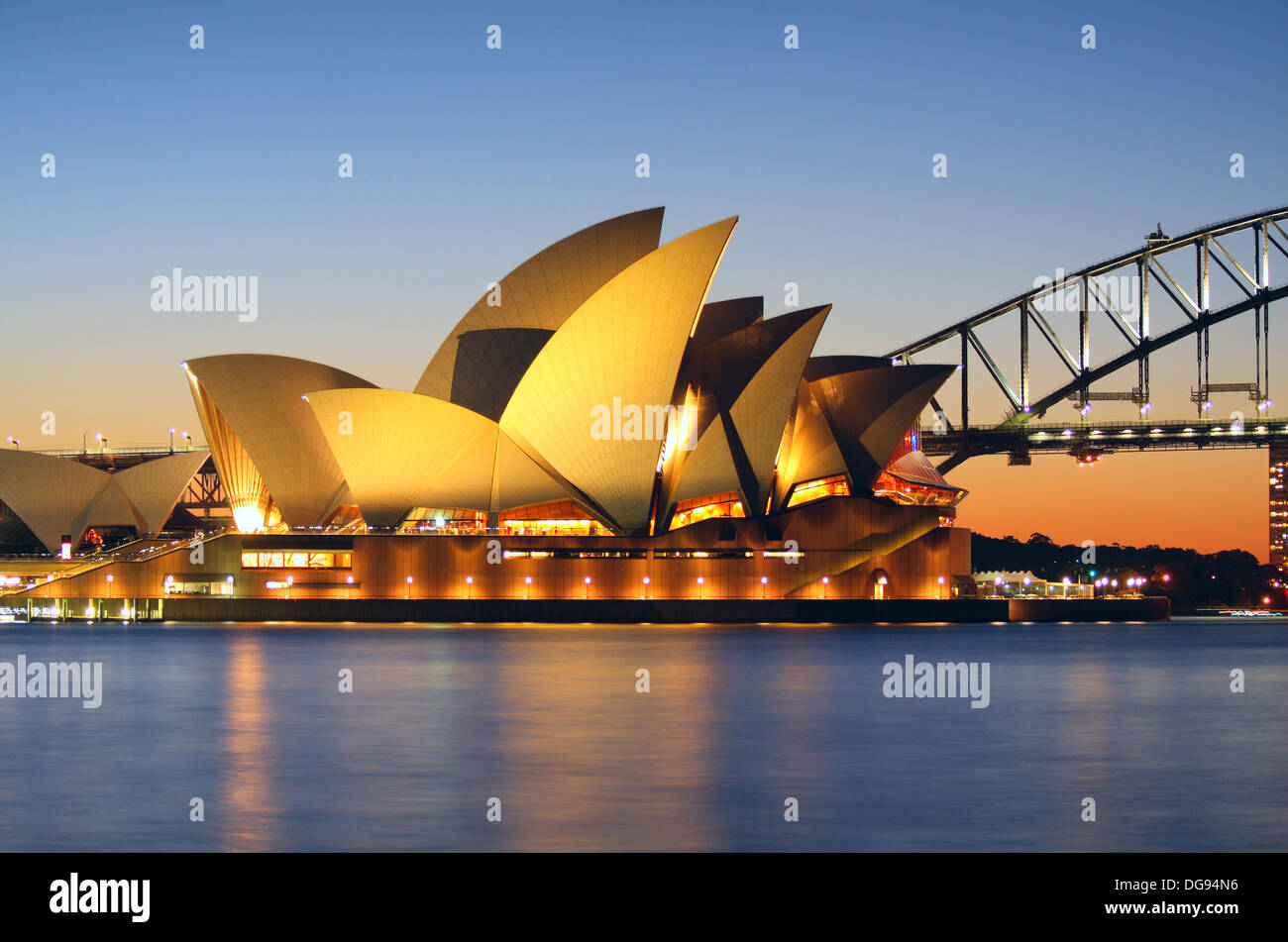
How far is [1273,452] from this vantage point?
97.8 m

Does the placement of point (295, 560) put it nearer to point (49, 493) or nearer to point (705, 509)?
point (705, 509)

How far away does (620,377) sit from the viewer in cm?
6525

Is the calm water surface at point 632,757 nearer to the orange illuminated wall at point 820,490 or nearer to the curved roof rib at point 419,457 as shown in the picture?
the curved roof rib at point 419,457

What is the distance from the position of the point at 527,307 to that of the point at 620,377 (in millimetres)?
8427

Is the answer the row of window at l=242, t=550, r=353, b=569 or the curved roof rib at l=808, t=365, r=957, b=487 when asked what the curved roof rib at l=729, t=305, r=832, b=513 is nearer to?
the curved roof rib at l=808, t=365, r=957, b=487

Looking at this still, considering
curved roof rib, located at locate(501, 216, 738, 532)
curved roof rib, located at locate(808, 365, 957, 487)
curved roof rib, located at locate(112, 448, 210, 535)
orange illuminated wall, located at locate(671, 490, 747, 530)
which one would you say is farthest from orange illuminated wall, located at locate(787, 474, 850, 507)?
curved roof rib, located at locate(112, 448, 210, 535)

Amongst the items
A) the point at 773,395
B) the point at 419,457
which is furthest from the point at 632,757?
the point at 419,457

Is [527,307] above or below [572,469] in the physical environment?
above

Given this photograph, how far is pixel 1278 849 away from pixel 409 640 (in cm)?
4514

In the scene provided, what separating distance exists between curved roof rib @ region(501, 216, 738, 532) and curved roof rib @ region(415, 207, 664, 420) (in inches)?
157

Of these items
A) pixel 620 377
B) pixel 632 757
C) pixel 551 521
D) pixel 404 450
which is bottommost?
pixel 632 757

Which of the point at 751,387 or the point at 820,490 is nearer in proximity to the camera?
the point at 751,387

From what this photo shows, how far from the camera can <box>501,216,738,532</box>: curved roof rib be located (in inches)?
2453
